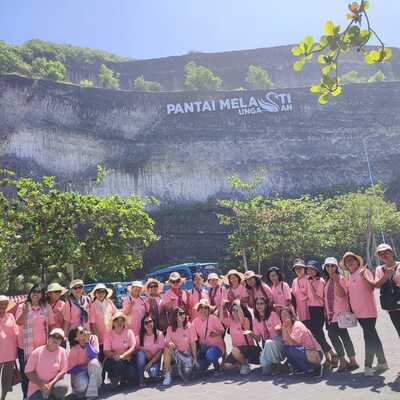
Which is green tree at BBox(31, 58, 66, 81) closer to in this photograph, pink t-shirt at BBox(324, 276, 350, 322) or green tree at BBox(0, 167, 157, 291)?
green tree at BBox(0, 167, 157, 291)

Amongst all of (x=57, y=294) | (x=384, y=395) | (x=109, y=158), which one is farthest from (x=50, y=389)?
(x=109, y=158)

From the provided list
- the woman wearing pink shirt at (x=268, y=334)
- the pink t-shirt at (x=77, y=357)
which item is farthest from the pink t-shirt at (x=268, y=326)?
the pink t-shirt at (x=77, y=357)

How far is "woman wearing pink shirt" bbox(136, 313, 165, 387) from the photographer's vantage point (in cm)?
662

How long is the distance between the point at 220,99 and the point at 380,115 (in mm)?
16809

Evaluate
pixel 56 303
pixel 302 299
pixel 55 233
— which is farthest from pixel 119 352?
pixel 55 233

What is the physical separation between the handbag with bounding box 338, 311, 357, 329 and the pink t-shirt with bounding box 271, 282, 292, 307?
3.39 ft

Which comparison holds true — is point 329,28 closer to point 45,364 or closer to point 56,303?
point 45,364

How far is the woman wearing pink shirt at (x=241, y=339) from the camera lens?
6.77 m

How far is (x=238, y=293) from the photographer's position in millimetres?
7473

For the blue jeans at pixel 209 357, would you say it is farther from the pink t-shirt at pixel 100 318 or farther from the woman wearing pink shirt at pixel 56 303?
the woman wearing pink shirt at pixel 56 303

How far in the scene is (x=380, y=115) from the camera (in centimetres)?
4719

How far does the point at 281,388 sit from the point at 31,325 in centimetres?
337

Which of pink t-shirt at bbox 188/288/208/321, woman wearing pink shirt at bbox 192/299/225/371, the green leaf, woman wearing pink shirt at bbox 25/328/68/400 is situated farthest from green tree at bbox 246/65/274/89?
the green leaf

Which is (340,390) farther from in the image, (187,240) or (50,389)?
(187,240)
